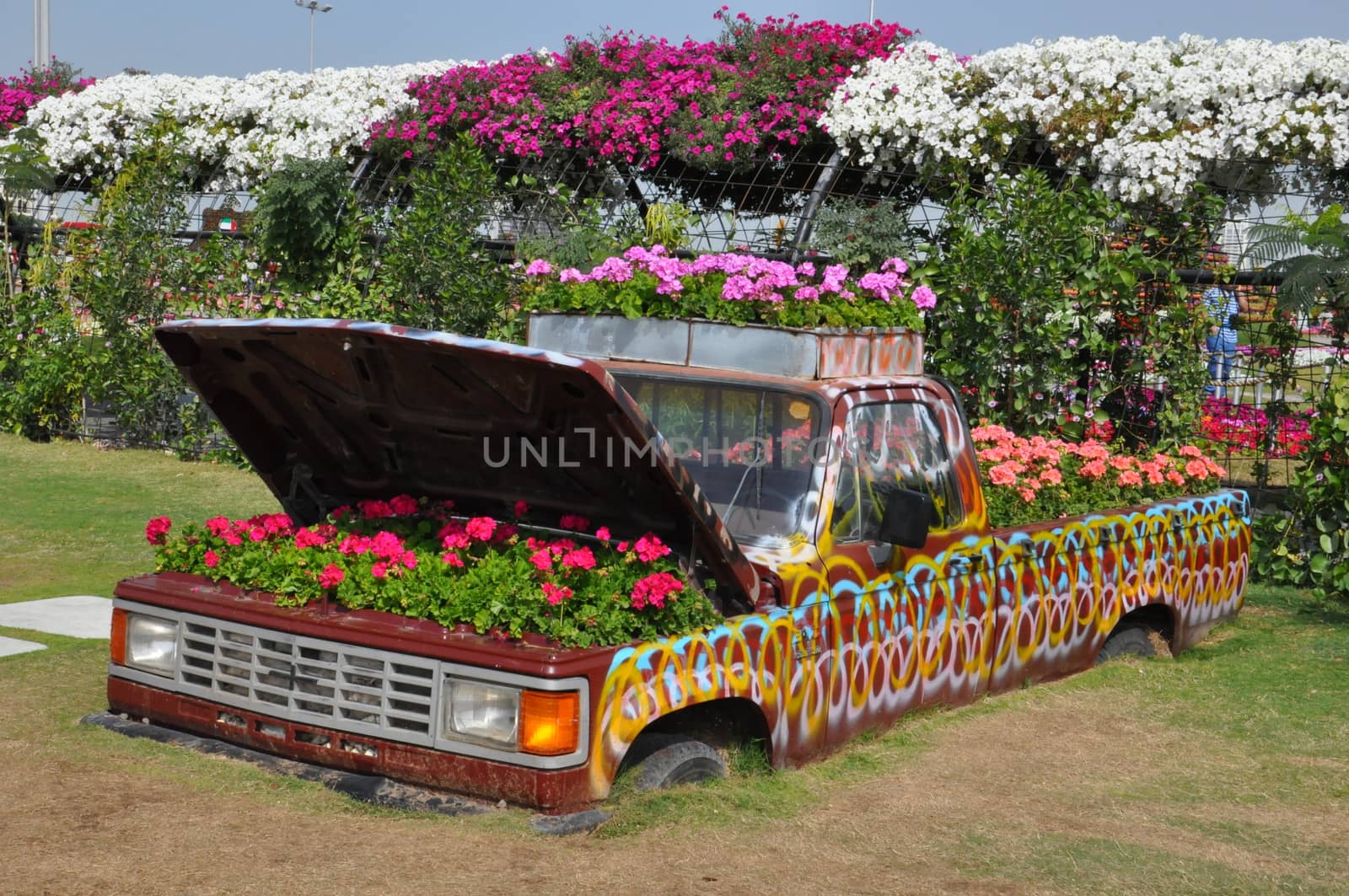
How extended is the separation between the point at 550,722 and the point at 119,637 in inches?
72.2

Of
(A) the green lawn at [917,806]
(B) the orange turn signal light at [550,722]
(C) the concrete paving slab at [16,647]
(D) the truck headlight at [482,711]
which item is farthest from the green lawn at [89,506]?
(B) the orange turn signal light at [550,722]

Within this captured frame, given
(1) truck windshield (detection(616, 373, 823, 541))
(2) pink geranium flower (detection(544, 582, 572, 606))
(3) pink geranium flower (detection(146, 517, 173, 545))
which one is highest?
(1) truck windshield (detection(616, 373, 823, 541))

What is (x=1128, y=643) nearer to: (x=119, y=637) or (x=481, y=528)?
(x=481, y=528)

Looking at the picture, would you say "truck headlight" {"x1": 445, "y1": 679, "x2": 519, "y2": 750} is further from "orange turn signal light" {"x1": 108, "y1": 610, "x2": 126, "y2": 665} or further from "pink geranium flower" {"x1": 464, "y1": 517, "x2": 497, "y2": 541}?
"orange turn signal light" {"x1": 108, "y1": 610, "x2": 126, "y2": 665}

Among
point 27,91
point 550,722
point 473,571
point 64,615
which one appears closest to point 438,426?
point 473,571

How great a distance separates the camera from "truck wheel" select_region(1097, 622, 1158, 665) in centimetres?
683

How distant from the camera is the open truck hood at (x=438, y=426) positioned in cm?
425

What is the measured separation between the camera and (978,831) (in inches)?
182

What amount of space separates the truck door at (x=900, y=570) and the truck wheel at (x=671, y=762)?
58 cm

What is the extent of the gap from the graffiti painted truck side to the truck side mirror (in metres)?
0.01

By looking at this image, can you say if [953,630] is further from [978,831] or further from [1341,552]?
[1341,552]

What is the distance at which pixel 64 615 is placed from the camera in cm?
779

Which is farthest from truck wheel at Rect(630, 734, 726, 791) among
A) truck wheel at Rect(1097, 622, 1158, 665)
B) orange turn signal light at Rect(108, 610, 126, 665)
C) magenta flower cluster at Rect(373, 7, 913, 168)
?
magenta flower cluster at Rect(373, 7, 913, 168)

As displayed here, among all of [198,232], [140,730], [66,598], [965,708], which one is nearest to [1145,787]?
[965,708]
